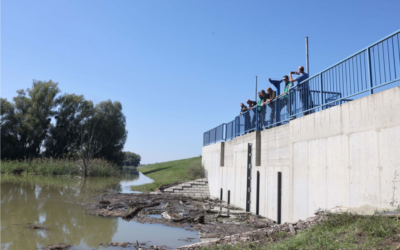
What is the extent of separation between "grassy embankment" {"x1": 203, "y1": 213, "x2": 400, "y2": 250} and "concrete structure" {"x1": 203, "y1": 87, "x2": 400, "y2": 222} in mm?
856

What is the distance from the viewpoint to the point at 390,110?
18.4 ft

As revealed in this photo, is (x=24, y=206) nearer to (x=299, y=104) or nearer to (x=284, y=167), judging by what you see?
(x=284, y=167)

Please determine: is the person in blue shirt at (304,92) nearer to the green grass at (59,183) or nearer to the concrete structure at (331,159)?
the concrete structure at (331,159)

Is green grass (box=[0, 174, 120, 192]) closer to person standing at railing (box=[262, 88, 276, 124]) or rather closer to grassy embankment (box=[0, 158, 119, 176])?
grassy embankment (box=[0, 158, 119, 176])

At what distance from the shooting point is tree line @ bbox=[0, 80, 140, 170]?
38.7m

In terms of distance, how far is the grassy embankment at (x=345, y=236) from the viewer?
4234mm

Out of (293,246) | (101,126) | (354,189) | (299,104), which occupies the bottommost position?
(293,246)

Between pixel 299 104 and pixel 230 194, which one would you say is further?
pixel 230 194

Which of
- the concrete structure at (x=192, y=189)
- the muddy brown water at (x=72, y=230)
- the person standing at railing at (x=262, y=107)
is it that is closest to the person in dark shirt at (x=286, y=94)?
the person standing at railing at (x=262, y=107)

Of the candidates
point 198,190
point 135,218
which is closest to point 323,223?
point 135,218

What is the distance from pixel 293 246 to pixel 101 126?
134ft

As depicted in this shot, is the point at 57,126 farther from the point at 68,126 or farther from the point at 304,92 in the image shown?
the point at 304,92

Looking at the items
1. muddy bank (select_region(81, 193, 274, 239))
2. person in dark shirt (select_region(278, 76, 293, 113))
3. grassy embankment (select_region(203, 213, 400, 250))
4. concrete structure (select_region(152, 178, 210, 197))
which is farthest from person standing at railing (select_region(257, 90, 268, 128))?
concrete structure (select_region(152, 178, 210, 197))

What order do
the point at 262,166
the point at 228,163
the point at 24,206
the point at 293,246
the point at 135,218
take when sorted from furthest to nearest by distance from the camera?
the point at 228,163
the point at 24,206
the point at 262,166
the point at 135,218
the point at 293,246
